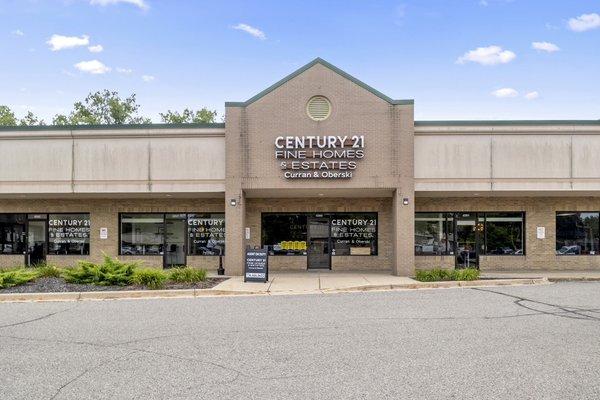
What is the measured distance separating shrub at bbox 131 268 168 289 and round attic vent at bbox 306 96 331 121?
799 centimetres

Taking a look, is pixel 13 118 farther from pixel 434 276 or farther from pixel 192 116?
pixel 434 276

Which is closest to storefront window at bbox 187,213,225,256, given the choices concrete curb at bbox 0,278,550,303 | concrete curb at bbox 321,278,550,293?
concrete curb at bbox 0,278,550,303

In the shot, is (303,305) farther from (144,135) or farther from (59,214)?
(59,214)

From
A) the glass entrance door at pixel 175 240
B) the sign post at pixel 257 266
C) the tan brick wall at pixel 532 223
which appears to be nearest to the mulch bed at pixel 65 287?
the sign post at pixel 257 266

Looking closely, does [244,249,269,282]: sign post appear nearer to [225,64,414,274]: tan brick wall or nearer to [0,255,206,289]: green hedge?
[0,255,206,289]: green hedge

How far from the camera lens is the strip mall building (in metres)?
20.1

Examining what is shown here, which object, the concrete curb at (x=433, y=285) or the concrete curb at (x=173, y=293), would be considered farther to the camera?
the concrete curb at (x=433, y=285)

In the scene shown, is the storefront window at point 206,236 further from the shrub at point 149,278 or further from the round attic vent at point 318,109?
the shrub at point 149,278

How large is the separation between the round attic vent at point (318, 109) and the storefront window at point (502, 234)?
27.2 feet

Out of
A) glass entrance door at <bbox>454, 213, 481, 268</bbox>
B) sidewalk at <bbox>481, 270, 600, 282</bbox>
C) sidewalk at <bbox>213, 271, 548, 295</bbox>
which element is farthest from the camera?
glass entrance door at <bbox>454, 213, 481, 268</bbox>

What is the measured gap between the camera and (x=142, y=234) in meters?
23.6

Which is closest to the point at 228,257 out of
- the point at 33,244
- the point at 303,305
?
the point at 303,305

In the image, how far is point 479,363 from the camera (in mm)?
7434

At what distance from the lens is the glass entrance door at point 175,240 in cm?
2328
